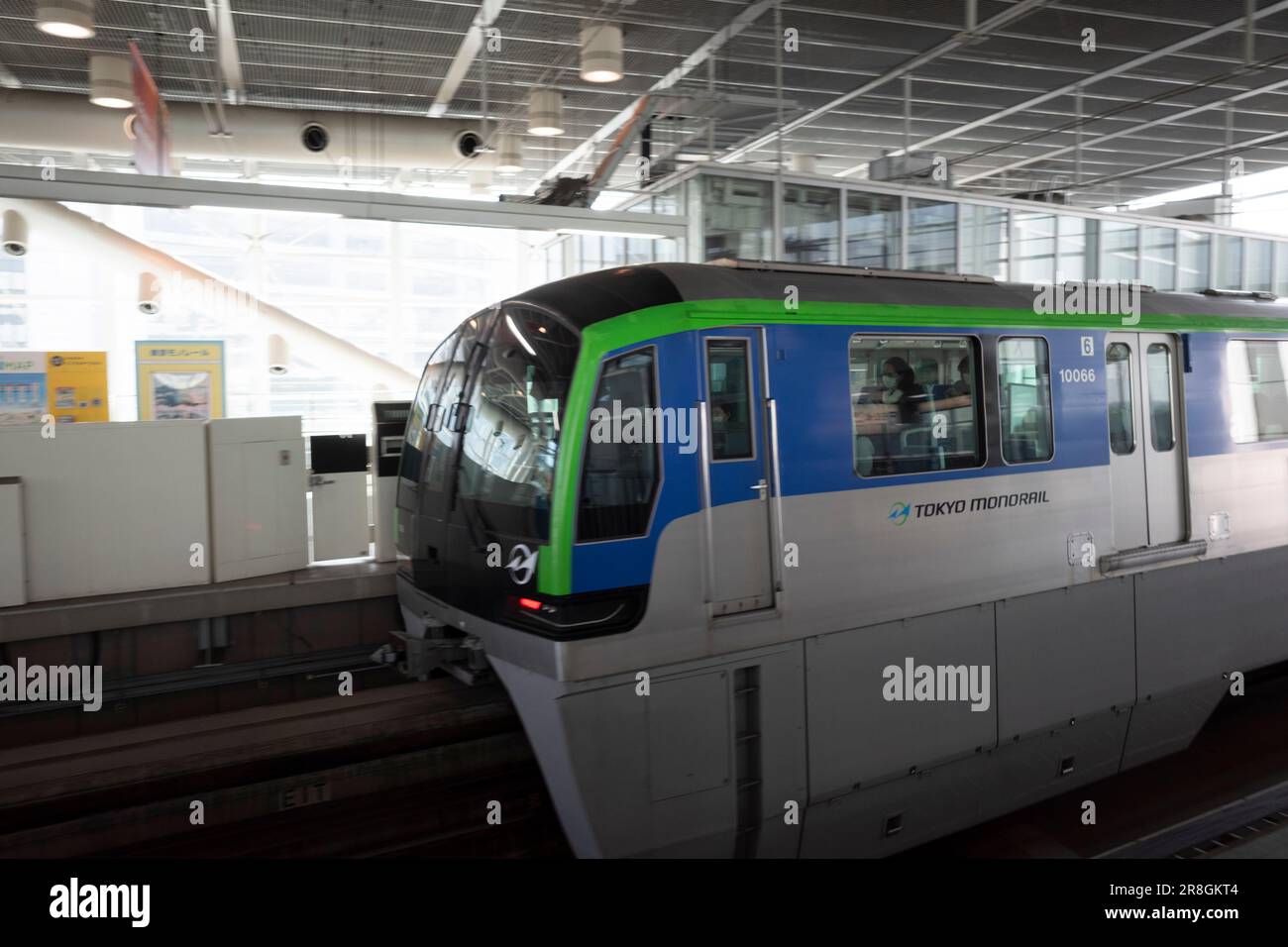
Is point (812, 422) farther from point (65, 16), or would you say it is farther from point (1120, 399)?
point (65, 16)

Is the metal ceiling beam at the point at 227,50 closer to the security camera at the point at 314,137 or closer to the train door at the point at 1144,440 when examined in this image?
the security camera at the point at 314,137

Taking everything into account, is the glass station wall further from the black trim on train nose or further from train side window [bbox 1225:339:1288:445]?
the black trim on train nose

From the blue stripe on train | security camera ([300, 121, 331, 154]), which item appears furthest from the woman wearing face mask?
security camera ([300, 121, 331, 154])

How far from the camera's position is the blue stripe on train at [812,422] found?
486 centimetres

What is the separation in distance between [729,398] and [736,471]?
398 mm

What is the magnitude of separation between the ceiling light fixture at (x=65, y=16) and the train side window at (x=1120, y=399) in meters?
9.52

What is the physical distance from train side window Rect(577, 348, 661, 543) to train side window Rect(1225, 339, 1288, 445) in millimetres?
5692

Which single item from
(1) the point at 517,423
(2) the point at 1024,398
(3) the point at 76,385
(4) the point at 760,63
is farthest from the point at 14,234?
(2) the point at 1024,398

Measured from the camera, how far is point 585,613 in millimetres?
4734

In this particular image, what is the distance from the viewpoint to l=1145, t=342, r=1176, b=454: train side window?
732cm

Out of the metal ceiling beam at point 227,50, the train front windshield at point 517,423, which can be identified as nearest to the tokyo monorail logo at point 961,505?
the train front windshield at point 517,423
